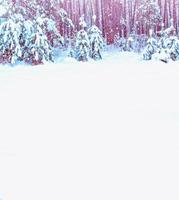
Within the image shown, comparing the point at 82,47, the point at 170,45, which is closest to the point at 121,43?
the point at 170,45

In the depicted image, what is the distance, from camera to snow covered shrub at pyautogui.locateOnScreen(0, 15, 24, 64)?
1764 cm

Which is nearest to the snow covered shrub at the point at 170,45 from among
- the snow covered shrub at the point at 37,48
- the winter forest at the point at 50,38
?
the winter forest at the point at 50,38

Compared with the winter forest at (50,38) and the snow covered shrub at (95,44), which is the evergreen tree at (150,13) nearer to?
the winter forest at (50,38)

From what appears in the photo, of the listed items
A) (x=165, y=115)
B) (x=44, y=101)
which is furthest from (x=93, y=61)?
(x=165, y=115)

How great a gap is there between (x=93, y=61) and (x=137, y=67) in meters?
2.36

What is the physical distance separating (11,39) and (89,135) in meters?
10.2

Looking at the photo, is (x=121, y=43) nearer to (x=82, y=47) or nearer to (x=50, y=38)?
(x=50, y=38)

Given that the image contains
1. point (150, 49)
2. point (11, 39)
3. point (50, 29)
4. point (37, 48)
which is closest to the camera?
point (11, 39)

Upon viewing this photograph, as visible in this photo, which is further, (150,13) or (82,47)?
(150,13)

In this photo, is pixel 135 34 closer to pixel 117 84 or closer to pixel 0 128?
pixel 117 84

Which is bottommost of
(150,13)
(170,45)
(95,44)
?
(170,45)

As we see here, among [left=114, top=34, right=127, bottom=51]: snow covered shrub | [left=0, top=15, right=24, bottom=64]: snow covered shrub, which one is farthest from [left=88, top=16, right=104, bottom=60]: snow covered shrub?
[left=114, top=34, right=127, bottom=51]: snow covered shrub

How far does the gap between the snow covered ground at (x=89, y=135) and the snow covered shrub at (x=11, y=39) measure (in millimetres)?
1926

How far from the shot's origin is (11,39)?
697 inches
